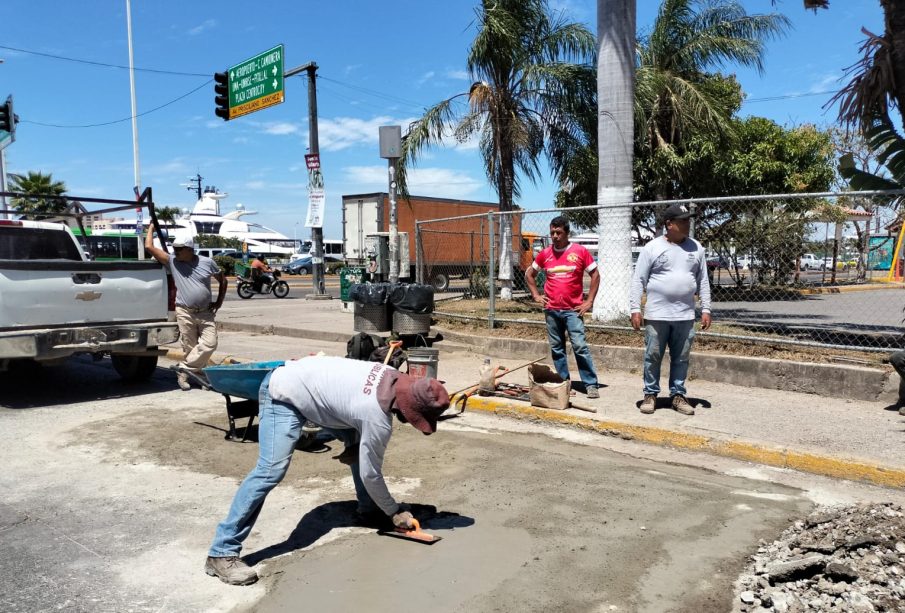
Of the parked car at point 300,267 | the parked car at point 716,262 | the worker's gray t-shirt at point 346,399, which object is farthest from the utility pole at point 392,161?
the parked car at point 300,267

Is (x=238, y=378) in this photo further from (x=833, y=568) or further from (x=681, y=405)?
(x=681, y=405)

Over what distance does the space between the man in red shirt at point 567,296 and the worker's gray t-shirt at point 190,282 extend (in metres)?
3.68

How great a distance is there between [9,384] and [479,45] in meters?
10.4

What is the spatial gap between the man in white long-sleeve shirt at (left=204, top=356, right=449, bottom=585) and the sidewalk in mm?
3202

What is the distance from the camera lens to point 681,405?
257 inches

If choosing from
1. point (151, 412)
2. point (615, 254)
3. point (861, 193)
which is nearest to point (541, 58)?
point (615, 254)

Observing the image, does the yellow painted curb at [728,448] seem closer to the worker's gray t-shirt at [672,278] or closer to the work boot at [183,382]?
the worker's gray t-shirt at [672,278]

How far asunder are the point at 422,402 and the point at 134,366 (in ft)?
21.6

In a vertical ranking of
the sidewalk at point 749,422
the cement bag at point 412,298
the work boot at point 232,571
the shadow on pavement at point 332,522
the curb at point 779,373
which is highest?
the cement bag at point 412,298

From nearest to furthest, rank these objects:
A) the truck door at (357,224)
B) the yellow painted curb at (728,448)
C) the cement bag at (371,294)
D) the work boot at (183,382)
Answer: the yellow painted curb at (728,448) < the work boot at (183,382) < the cement bag at (371,294) < the truck door at (357,224)

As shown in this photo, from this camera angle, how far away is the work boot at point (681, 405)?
6.47 metres

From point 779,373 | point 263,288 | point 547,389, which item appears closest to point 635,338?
point 779,373

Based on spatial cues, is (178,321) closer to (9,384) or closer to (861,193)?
(9,384)

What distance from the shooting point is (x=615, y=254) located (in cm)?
964
